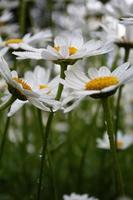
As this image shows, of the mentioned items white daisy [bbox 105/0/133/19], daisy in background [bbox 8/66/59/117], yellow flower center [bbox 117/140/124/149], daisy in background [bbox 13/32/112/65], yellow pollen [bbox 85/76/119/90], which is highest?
daisy in background [bbox 13/32/112/65]

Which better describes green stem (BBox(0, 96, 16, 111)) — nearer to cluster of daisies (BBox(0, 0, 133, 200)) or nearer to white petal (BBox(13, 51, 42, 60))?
cluster of daisies (BBox(0, 0, 133, 200))

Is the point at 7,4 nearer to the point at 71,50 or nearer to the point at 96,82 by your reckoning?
the point at 71,50

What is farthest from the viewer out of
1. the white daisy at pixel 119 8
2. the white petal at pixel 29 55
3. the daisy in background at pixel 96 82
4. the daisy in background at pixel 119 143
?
the daisy in background at pixel 119 143

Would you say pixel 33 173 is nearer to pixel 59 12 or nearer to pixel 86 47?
pixel 86 47

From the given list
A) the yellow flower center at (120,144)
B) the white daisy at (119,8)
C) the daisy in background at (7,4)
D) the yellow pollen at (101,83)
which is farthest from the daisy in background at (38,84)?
the daisy in background at (7,4)

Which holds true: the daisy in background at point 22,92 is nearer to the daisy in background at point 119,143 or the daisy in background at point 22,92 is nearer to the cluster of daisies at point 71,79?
the cluster of daisies at point 71,79

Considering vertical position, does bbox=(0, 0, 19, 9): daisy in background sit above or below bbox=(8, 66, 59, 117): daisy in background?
below

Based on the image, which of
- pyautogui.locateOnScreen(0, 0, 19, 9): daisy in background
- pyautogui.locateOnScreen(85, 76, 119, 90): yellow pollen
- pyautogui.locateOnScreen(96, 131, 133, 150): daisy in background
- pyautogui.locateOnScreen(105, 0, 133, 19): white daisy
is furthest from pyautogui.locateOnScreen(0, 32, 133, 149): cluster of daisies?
pyautogui.locateOnScreen(0, 0, 19, 9): daisy in background

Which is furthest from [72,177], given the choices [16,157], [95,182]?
[16,157]
